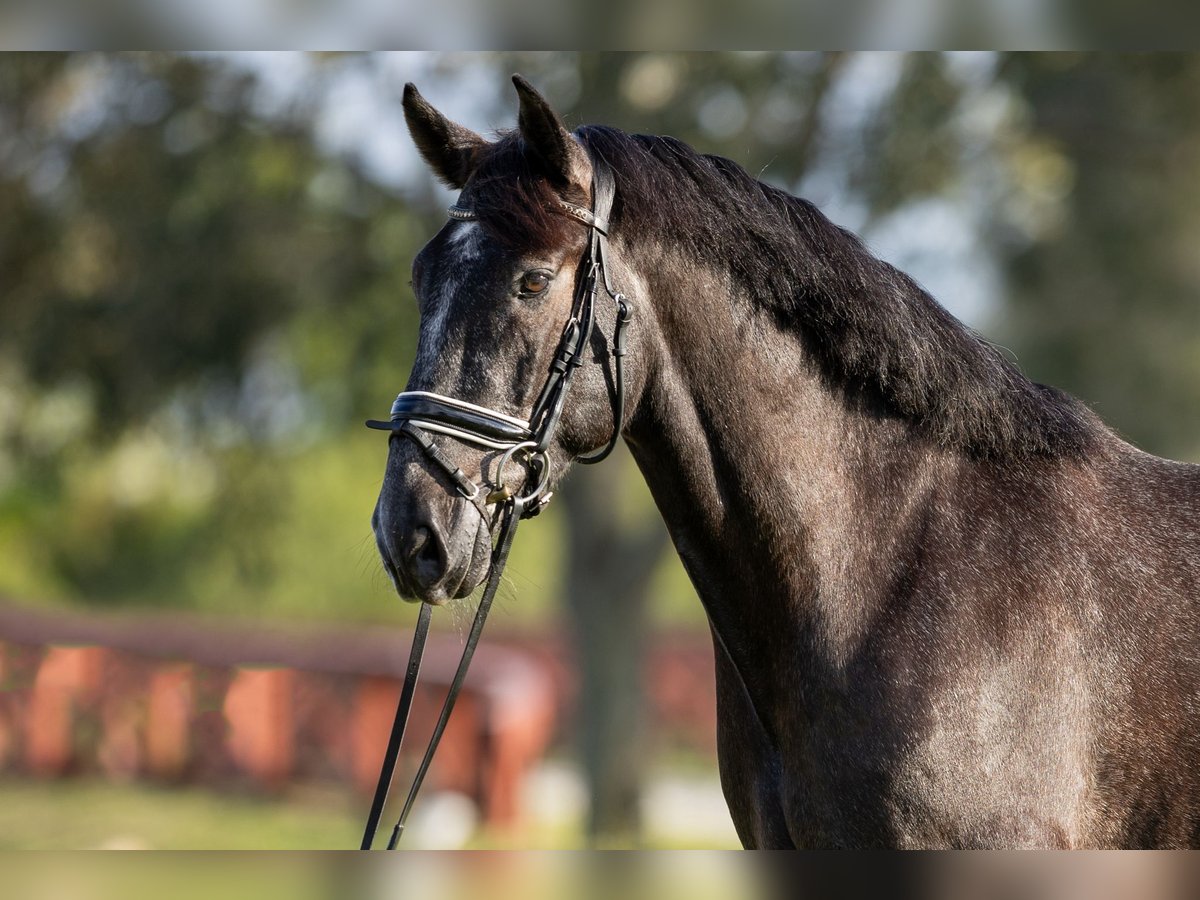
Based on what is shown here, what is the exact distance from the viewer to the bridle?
2.94 m

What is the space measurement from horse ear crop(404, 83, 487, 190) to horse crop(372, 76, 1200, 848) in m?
0.01

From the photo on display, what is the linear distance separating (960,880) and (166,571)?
25486mm

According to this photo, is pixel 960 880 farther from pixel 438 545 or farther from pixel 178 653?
pixel 178 653

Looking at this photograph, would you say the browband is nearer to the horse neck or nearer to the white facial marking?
the white facial marking

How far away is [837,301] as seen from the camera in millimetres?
3264

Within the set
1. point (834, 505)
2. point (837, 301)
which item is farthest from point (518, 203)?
point (834, 505)

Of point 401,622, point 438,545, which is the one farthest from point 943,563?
point 401,622

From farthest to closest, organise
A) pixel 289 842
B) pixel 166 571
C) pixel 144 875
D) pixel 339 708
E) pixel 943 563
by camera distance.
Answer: pixel 166 571, pixel 339 708, pixel 289 842, pixel 943 563, pixel 144 875

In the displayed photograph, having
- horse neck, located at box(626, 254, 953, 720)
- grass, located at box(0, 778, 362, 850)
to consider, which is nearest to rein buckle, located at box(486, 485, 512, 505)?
horse neck, located at box(626, 254, 953, 720)

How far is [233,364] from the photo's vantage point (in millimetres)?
12344

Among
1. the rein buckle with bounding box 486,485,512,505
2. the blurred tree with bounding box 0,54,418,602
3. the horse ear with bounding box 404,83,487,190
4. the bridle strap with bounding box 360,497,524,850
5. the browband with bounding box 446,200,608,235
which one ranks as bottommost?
the bridle strap with bounding box 360,497,524,850

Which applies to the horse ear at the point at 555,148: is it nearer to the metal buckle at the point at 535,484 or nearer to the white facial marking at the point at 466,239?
the white facial marking at the point at 466,239

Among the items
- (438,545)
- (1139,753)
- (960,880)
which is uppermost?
(438,545)

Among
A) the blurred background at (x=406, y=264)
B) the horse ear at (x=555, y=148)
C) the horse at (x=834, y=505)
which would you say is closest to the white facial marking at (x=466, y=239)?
the horse at (x=834, y=505)
